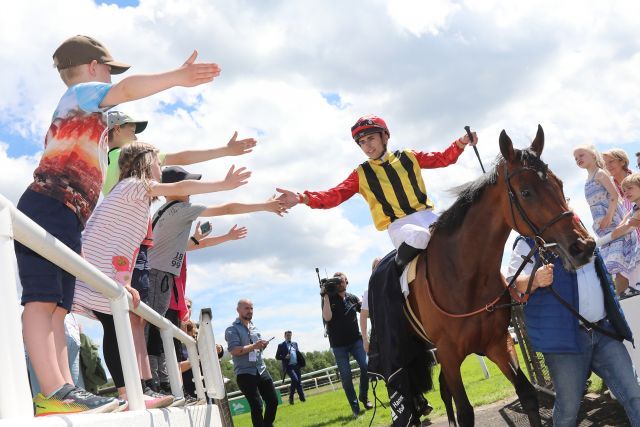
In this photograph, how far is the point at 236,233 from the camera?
20.7ft

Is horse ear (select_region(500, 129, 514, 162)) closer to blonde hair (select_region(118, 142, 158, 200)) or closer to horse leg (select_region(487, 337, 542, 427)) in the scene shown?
horse leg (select_region(487, 337, 542, 427))

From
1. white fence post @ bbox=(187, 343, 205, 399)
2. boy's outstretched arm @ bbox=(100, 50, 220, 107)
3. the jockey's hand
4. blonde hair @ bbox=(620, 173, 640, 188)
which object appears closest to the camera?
boy's outstretched arm @ bbox=(100, 50, 220, 107)

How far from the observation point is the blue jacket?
13.0ft

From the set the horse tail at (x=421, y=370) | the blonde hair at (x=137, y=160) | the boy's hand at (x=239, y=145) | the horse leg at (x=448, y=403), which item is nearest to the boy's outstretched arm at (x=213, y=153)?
the boy's hand at (x=239, y=145)

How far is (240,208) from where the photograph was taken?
5.36 m

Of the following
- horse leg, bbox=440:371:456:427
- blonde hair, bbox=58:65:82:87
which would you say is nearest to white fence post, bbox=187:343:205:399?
horse leg, bbox=440:371:456:427

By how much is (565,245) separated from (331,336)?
710 centimetres

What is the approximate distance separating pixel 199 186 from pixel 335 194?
2.42 meters

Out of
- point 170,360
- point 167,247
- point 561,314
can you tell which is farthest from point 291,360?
point 561,314

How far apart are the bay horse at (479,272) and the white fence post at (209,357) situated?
178cm

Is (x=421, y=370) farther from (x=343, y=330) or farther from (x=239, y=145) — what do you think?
(x=343, y=330)

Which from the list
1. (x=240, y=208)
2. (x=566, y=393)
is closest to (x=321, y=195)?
(x=240, y=208)

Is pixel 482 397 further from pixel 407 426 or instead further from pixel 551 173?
pixel 551 173

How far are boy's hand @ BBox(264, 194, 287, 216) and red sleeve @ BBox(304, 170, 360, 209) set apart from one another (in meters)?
0.37
